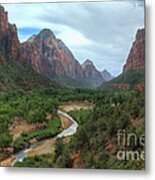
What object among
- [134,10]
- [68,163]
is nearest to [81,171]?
[68,163]

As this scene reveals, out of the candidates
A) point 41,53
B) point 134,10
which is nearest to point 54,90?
point 41,53

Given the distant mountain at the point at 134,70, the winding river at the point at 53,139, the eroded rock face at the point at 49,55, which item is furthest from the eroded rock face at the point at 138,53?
the winding river at the point at 53,139

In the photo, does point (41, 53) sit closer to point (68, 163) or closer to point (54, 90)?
point (54, 90)

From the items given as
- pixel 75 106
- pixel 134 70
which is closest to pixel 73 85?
pixel 75 106

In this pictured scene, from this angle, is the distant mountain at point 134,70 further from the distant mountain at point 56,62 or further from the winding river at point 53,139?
the winding river at point 53,139

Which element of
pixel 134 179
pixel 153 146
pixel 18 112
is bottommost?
pixel 134 179

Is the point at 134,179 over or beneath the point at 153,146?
beneath
